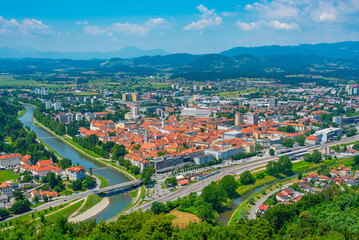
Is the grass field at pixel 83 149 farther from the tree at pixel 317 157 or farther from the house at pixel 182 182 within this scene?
the tree at pixel 317 157

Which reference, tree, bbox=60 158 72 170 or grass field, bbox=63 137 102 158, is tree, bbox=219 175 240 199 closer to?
tree, bbox=60 158 72 170

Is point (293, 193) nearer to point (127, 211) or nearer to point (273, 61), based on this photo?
point (127, 211)

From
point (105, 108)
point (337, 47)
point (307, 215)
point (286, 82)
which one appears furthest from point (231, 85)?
point (337, 47)

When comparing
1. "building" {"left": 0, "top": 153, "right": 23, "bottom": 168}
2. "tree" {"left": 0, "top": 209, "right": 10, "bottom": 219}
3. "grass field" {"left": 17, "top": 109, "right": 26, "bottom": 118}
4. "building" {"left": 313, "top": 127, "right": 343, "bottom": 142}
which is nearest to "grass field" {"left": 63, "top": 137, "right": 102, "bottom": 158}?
"building" {"left": 0, "top": 153, "right": 23, "bottom": 168}

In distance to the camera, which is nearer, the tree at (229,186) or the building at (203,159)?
the tree at (229,186)

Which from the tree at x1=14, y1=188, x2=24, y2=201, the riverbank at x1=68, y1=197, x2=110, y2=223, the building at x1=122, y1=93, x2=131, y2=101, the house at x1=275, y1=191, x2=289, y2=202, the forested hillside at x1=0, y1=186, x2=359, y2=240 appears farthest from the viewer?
the building at x1=122, y1=93, x2=131, y2=101

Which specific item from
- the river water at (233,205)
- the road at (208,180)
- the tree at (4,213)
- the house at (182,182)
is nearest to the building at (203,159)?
the road at (208,180)
